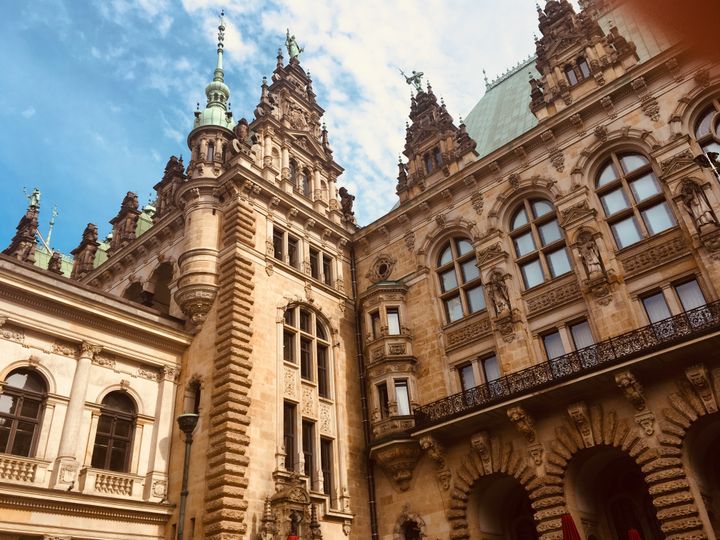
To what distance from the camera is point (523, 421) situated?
21.1 m

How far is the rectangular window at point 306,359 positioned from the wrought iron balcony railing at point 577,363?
515 centimetres

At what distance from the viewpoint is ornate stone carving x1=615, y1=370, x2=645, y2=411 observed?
19.0 metres

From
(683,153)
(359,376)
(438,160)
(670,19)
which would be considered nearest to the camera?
Result: (670,19)

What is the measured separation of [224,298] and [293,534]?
381 inches

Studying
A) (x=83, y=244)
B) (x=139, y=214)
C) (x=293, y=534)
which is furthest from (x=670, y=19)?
(x=83, y=244)

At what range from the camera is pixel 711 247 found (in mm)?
19859

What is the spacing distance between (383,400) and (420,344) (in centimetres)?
317

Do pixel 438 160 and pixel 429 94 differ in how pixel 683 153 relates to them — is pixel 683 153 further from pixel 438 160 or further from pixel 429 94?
pixel 429 94

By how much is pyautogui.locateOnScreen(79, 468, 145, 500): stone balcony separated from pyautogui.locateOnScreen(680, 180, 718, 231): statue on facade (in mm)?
22027

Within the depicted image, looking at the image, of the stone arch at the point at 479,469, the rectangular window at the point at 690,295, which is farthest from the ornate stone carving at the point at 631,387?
the stone arch at the point at 479,469

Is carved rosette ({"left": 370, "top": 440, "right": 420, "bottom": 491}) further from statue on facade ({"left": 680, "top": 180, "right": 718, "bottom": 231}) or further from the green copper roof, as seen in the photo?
the green copper roof

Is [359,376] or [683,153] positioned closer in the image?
[683,153]

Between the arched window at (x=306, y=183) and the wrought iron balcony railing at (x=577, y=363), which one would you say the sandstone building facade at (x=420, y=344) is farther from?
the arched window at (x=306, y=183)

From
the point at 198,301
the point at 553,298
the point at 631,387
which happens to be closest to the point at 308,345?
the point at 198,301
